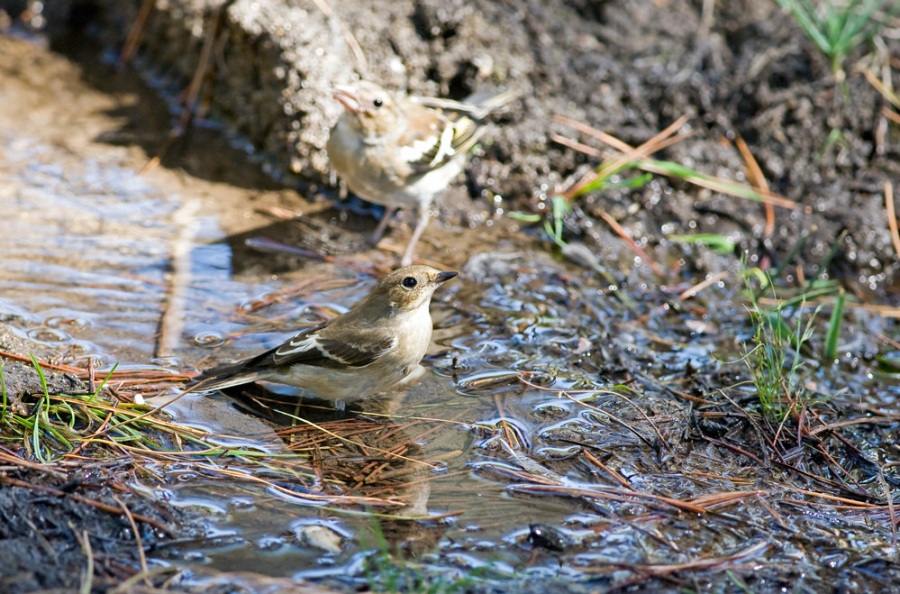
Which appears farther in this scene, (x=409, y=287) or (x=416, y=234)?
(x=416, y=234)

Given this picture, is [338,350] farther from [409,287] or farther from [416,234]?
[416,234]

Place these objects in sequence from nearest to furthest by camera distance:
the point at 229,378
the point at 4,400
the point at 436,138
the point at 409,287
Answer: the point at 4,400 < the point at 229,378 < the point at 409,287 < the point at 436,138

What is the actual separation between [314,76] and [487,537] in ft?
15.7

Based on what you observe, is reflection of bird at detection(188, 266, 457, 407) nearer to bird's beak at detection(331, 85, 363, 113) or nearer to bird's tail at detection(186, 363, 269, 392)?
bird's tail at detection(186, 363, 269, 392)

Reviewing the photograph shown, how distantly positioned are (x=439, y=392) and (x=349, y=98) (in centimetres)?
256

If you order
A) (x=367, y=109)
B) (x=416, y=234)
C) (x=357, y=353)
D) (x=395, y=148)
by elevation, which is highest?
(x=367, y=109)

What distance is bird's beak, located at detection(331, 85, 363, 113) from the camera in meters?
6.57

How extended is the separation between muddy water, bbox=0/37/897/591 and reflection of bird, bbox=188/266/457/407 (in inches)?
6.7

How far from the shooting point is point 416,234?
22.8ft

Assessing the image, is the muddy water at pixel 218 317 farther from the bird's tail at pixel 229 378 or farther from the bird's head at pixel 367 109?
the bird's head at pixel 367 109

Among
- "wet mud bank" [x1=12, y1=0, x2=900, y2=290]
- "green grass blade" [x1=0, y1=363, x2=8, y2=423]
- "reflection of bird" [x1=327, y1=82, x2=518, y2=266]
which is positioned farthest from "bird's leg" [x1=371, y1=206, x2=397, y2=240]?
"green grass blade" [x1=0, y1=363, x2=8, y2=423]

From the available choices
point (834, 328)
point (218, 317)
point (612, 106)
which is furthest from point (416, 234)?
point (834, 328)

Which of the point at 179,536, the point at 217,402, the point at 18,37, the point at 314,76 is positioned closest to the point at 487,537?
the point at 179,536

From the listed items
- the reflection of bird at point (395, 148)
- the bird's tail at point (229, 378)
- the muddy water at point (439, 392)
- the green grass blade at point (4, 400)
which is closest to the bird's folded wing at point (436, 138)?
the reflection of bird at point (395, 148)
